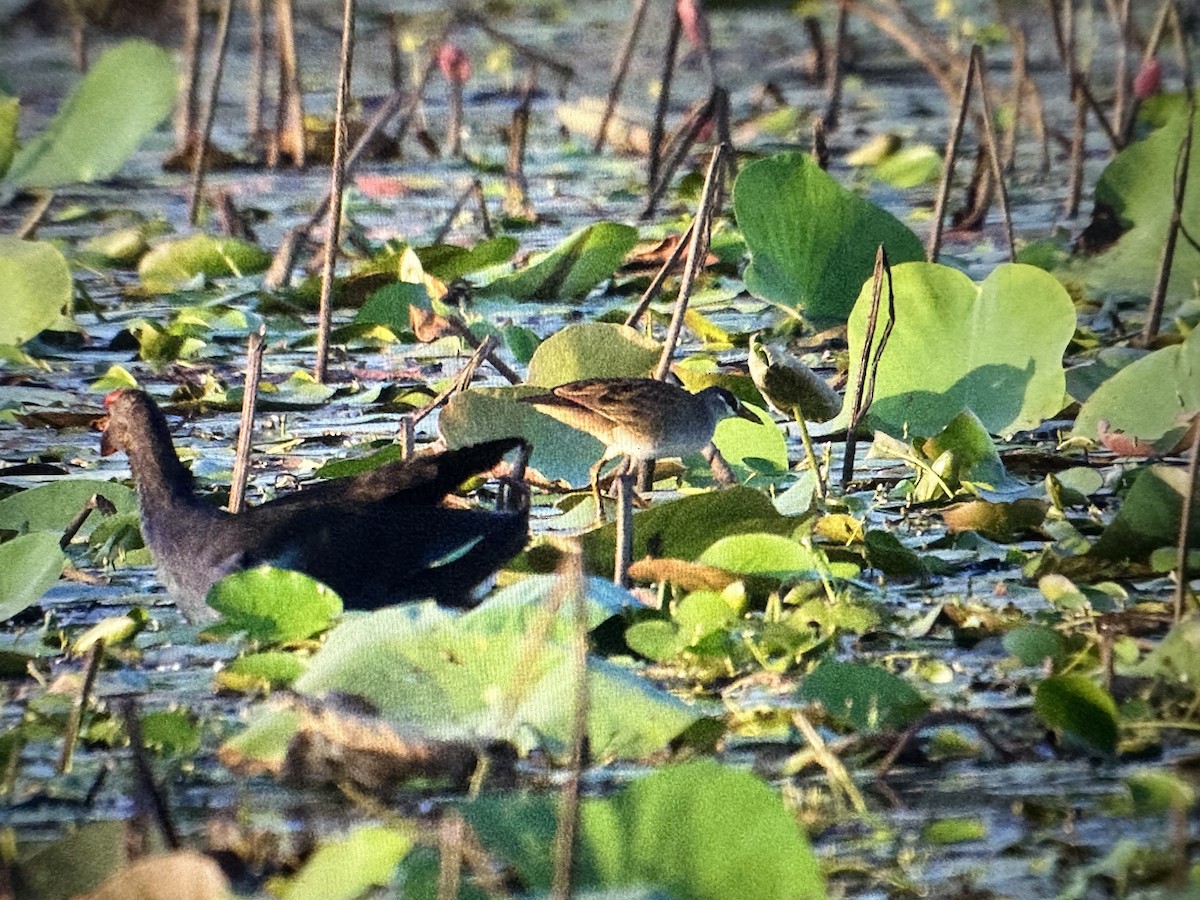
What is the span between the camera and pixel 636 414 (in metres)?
2.36

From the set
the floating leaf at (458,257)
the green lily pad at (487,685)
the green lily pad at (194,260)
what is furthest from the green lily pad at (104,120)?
the green lily pad at (487,685)

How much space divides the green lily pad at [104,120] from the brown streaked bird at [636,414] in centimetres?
197

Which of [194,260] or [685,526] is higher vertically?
[685,526]

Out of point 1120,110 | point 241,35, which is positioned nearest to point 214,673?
point 1120,110

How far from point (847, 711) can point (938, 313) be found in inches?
44.8

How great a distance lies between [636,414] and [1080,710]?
29.1 inches

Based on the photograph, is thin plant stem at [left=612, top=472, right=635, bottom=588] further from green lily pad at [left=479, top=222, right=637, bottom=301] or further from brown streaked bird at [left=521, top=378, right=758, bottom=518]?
green lily pad at [left=479, top=222, right=637, bottom=301]

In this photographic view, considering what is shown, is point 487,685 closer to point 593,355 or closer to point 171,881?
point 171,881

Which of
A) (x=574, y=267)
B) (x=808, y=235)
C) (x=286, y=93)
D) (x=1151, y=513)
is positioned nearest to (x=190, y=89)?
(x=286, y=93)

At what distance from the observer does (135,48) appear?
13.5 feet

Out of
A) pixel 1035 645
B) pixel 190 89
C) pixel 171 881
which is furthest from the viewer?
pixel 190 89

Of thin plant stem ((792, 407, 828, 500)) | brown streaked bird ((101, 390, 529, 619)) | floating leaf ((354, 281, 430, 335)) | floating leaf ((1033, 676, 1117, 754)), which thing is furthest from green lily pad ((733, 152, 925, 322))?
floating leaf ((1033, 676, 1117, 754))

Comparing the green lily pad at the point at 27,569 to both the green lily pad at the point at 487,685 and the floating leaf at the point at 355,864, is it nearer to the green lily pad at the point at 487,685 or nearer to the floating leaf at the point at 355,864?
the green lily pad at the point at 487,685

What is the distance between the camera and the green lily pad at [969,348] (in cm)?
286
